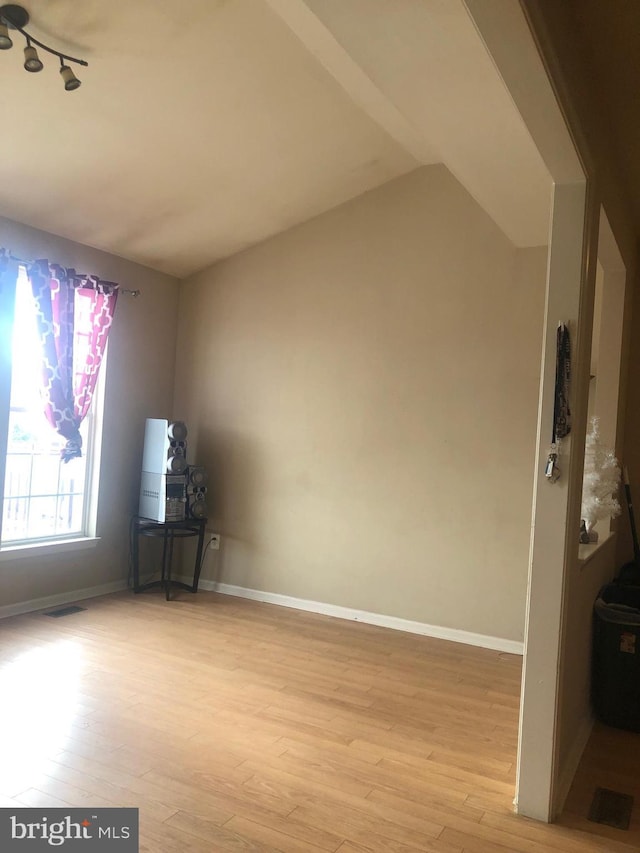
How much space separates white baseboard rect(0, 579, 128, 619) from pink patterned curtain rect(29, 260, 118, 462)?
96 centimetres

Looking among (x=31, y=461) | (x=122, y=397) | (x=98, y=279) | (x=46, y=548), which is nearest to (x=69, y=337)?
(x=98, y=279)

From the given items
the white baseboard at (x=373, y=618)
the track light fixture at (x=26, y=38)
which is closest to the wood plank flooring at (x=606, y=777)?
the white baseboard at (x=373, y=618)

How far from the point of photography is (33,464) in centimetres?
429

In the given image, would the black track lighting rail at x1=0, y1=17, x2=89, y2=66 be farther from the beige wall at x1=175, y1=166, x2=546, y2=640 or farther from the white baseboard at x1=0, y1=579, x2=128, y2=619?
the white baseboard at x1=0, y1=579, x2=128, y2=619

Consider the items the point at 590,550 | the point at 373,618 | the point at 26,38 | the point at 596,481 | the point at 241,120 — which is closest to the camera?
the point at 26,38

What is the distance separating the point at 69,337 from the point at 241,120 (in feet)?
5.82

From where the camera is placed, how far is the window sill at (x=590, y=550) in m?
2.57

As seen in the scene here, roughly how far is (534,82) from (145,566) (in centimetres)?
440

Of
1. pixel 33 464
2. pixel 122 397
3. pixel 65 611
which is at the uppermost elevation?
pixel 122 397

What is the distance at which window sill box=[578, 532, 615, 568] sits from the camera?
2566 mm

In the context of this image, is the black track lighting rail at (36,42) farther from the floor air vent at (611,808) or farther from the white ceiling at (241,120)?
the floor air vent at (611,808)

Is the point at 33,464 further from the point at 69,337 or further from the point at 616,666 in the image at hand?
the point at 616,666

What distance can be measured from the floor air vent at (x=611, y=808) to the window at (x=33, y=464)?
3550 mm

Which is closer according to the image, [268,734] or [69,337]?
[268,734]
